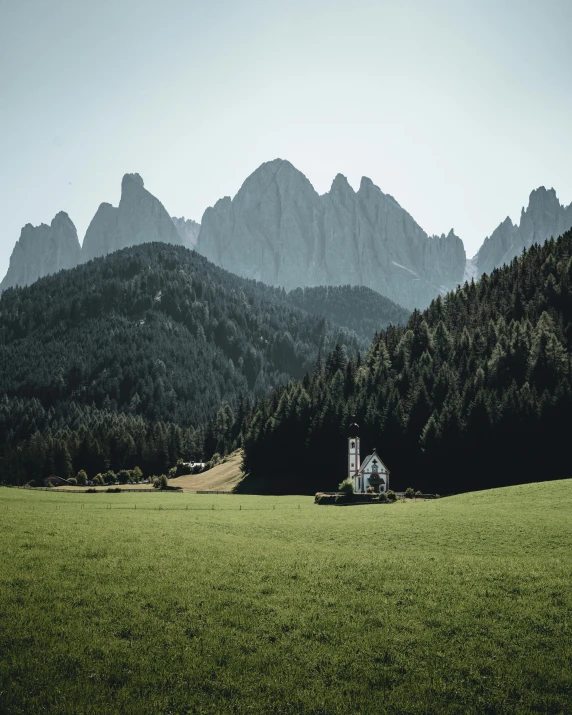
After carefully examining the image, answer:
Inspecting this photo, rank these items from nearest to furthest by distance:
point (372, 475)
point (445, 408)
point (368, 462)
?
point (372, 475) < point (368, 462) < point (445, 408)

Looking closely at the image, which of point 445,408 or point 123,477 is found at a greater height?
point 445,408

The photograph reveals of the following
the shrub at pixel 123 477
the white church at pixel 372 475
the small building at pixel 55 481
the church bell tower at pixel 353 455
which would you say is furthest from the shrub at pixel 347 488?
the small building at pixel 55 481

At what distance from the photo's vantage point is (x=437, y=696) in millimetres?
14148

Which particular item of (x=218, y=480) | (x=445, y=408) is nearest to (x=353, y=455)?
(x=445, y=408)

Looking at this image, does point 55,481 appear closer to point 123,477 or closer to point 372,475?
point 123,477

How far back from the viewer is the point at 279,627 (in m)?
17.7

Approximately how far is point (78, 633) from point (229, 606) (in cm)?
496

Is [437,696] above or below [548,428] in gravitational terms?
below

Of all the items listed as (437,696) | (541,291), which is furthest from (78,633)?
(541,291)

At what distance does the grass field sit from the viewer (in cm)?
1401

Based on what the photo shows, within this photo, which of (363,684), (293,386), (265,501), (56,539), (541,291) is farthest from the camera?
(541,291)

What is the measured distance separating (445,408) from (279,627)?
68.8m

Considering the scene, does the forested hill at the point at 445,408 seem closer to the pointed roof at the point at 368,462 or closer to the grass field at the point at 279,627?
the pointed roof at the point at 368,462

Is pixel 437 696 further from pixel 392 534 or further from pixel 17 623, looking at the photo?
pixel 392 534
